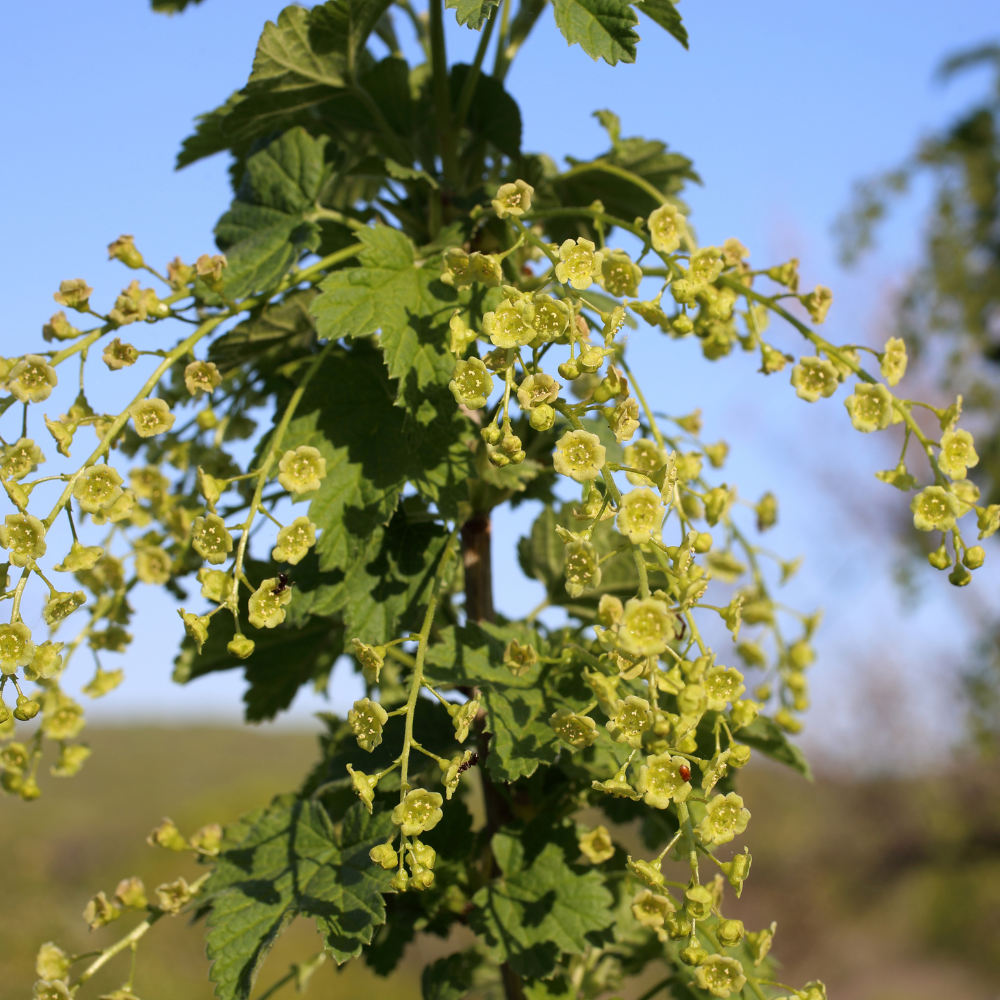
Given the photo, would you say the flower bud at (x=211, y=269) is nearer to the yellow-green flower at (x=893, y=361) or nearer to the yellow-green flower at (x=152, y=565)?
the yellow-green flower at (x=152, y=565)

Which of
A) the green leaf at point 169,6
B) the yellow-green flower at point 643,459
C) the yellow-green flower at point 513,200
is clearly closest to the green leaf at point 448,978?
the yellow-green flower at point 643,459

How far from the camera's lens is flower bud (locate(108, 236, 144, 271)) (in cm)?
102

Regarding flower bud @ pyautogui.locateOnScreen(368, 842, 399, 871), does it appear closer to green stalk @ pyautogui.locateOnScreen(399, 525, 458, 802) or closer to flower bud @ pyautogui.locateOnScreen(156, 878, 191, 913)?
green stalk @ pyautogui.locateOnScreen(399, 525, 458, 802)

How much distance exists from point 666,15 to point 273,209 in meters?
0.54

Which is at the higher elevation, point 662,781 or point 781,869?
point 781,869

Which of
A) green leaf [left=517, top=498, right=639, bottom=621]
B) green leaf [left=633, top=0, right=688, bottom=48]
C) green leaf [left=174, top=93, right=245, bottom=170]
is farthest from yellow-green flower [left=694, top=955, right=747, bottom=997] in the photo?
green leaf [left=174, top=93, right=245, bottom=170]

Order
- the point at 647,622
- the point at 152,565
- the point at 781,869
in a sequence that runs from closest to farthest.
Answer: the point at 647,622, the point at 152,565, the point at 781,869

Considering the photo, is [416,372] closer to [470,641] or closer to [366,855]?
[470,641]

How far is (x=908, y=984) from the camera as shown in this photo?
1022cm

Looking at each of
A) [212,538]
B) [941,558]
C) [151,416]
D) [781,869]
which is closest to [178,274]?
[151,416]

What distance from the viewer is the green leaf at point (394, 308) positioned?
0.93 meters

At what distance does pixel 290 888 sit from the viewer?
0.96 metres

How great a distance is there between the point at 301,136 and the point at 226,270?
24 centimetres

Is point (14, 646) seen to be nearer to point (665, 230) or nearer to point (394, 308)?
point (394, 308)
